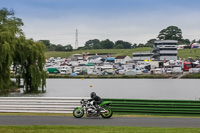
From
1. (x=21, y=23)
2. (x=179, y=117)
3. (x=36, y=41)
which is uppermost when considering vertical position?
(x=21, y=23)

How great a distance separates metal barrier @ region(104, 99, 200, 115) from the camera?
59.8 feet

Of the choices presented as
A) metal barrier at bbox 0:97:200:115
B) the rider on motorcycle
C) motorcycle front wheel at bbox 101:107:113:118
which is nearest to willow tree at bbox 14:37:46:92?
metal barrier at bbox 0:97:200:115

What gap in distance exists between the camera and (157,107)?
18.4m

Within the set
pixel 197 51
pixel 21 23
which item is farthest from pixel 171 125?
pixel 197 51

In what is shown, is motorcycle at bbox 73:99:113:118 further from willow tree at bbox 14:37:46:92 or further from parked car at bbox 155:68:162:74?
parked car at bbox 155:68:162:74

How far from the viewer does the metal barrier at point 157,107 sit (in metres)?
18.2

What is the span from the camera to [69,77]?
12425 cm

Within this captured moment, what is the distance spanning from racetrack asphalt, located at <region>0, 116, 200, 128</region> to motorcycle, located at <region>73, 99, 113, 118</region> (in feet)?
0.79

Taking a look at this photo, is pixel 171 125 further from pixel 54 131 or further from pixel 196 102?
pixel 54 131

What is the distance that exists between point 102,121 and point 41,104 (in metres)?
4.49

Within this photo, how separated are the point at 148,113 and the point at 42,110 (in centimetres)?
580

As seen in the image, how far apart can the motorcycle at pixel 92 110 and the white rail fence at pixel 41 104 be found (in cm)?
122

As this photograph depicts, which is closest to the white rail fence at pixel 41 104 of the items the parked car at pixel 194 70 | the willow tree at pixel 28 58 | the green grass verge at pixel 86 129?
the green grass verge at pixel 86 129

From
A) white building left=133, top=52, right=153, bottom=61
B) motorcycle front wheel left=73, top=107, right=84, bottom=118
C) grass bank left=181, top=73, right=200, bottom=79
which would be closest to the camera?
motorcycle front wheel left=73, top=107, right=84, bottom=118
